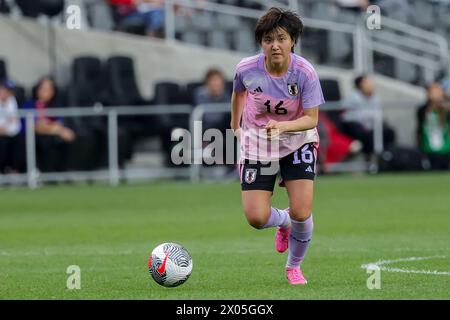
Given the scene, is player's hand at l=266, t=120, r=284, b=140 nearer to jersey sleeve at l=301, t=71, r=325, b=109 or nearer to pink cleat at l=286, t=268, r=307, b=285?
jersey sleeve at l=301, t=71, r=325, b=109

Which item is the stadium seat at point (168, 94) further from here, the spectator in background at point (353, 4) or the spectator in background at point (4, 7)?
the spectator in background at point (353, 4)

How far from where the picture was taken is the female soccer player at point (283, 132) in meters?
10.4

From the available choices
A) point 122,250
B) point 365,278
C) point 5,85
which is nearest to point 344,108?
point 5,85

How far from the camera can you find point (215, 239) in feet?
48.9

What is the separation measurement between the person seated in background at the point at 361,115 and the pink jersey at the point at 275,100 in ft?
48.3

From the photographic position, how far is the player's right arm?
10.9 meters

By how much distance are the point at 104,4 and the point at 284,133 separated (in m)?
19.1

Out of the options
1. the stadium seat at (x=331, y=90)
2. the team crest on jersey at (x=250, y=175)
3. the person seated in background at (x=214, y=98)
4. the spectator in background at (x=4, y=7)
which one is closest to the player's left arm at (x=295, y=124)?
the team crest on jersey at (x=250, y=175)

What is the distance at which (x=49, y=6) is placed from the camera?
2705 centimetres

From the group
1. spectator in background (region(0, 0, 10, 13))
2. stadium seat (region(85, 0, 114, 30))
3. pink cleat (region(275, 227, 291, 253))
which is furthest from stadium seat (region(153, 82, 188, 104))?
pink cleat (region(275, 227, 291, 253))

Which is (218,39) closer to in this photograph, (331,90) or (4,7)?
(331,90)

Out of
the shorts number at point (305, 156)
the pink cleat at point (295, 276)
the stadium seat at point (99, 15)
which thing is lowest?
the pink cleat at point (295, 276)

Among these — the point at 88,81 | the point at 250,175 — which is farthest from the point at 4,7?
the point at 250,175
